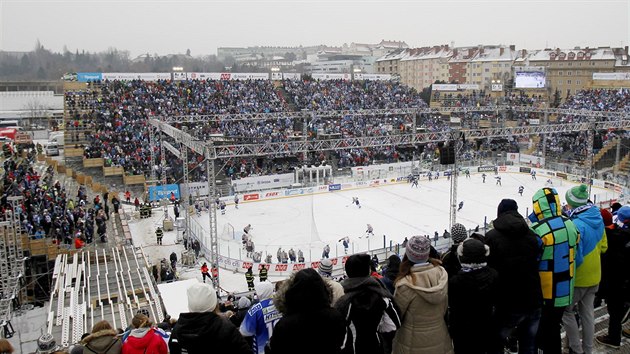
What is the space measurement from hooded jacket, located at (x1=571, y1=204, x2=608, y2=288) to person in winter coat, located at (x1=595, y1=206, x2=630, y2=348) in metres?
0.65

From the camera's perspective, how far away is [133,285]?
64.0 ft

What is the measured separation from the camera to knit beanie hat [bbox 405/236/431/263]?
4.09m

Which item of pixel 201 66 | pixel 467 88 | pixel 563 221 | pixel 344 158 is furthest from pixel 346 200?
pixel 201 66

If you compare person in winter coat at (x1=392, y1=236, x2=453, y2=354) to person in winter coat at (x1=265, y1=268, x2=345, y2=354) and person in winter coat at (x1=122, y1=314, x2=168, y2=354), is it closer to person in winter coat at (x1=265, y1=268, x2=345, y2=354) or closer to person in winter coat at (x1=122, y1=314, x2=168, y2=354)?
person in winter coat at (x1=265, y1=268, x2=345, y2=354)

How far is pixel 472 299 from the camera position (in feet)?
14.1

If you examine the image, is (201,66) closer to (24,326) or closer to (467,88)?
(467,88)

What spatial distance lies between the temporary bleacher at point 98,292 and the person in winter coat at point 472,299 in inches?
499

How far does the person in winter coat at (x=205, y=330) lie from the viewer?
3.59 metres

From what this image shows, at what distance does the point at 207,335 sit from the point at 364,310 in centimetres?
115

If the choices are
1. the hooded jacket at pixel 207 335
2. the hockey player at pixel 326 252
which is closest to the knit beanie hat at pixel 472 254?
the hooded jacket at pixel 207 335

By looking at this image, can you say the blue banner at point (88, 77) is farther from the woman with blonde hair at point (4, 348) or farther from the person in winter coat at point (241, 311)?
the woman with blonde hair at point (4, 348)

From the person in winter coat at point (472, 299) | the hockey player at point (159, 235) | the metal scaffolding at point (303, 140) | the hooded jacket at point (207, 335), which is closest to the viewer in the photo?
the hooded jacket at point (207, 335)

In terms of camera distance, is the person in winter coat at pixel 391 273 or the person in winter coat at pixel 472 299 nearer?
the person in winter coat at pixel 472 299

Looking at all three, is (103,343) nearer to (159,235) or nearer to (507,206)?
(507,206)
